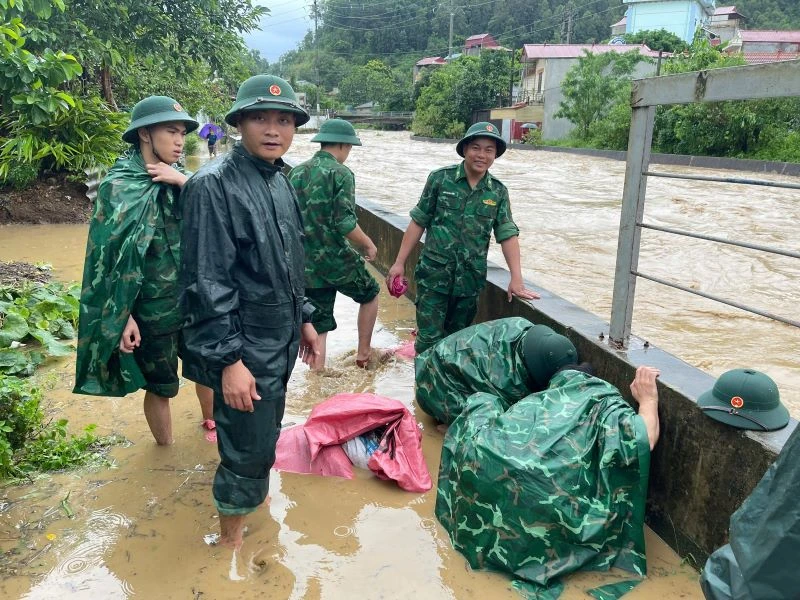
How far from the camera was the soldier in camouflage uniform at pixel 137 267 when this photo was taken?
2852 mm

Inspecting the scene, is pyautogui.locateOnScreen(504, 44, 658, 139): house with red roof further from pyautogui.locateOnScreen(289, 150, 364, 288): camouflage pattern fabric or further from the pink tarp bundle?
the pink tarp bundle

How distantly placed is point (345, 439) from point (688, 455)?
1.53 metres

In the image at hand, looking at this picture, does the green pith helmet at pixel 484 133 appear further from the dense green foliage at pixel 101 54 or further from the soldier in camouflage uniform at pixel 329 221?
the dense green foliage at pixel 101 54

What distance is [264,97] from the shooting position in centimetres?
229

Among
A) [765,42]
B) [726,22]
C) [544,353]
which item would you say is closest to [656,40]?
[765,42]

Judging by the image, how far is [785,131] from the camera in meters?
22.1

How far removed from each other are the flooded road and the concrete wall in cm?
155

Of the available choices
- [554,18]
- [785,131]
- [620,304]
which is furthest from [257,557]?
[554,18]

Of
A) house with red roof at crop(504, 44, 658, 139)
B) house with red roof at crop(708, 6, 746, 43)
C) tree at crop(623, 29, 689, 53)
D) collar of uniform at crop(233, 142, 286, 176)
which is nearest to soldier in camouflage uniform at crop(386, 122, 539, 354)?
collar of uniform at crop(233, 142, 286, 176)

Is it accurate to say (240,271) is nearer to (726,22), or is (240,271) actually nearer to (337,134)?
(337,134)

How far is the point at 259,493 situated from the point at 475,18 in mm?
101649

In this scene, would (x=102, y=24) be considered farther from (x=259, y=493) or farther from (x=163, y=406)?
(x=259, y=493)

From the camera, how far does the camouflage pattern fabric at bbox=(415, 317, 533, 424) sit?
3203 millimetres

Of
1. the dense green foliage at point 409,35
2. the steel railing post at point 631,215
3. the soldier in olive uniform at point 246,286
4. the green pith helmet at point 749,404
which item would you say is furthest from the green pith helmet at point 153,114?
the dense green foliage at point 409,35
